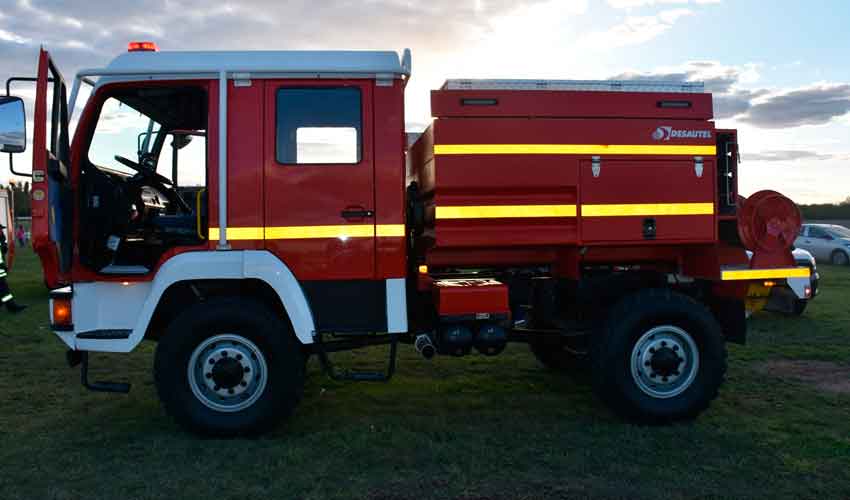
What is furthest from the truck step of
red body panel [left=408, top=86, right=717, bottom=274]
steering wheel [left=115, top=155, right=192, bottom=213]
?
red body panel [left=408, top=86, right=717, bottom=274]

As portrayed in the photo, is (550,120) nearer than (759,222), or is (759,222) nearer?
(550,120)

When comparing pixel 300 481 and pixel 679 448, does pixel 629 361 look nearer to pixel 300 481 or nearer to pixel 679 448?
pixel 679 448

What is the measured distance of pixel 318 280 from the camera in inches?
186

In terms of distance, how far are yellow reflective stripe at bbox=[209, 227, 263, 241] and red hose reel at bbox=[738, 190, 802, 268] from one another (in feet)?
12.3

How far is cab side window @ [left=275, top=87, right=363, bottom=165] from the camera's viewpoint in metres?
4.68

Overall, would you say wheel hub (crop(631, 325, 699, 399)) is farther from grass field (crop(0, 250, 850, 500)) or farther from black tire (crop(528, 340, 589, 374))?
black tire (crop(528, 340, 589, 374))

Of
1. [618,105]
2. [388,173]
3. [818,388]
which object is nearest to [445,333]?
[388,173]

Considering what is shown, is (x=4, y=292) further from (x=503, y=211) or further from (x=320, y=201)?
(x=503, y=211)

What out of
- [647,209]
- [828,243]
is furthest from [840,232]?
[647,209]

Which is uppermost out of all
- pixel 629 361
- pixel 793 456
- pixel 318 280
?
pixel 318 280

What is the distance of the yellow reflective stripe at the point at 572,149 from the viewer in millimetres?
4688

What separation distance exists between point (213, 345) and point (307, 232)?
3.55 feet

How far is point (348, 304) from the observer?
4777mm

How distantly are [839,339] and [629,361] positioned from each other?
5.30m
